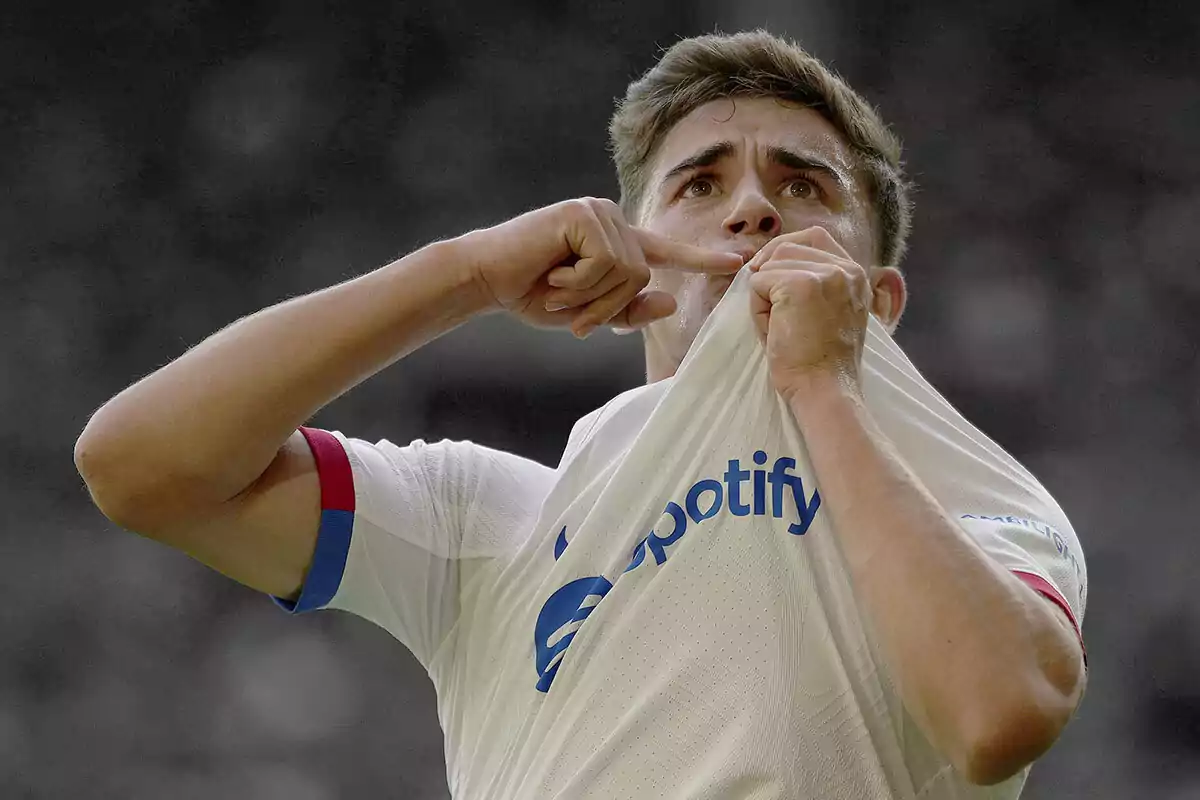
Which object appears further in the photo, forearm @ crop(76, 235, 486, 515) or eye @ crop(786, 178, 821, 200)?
eye @ crop(786, 178, 821, 200)

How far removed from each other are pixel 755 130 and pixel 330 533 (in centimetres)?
75

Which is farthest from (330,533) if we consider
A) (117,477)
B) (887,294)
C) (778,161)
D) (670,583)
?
(887,294)

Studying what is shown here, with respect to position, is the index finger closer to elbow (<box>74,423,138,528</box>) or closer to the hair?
the hair

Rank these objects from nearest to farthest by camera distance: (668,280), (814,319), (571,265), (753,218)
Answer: (814,319), (571,265), (753,218), (668,280)

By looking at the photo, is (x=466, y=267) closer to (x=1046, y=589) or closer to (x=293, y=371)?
(x=293, y=371)

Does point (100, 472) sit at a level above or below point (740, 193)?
below

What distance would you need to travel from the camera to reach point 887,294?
1742 mm

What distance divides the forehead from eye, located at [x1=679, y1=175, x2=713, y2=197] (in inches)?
1.5

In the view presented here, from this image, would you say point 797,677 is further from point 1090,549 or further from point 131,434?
point 1090,549

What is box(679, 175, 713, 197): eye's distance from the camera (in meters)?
1.62

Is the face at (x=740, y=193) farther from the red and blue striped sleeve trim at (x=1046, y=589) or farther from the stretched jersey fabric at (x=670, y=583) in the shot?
the red and blue striped sleeve trim at (x=1046, y=589)

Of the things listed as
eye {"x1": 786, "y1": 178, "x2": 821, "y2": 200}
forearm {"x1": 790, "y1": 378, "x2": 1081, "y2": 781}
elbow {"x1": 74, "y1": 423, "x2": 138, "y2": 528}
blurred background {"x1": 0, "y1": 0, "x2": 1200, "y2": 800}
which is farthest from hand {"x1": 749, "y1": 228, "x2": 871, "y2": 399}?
blurred background {"x1": 0, "y1": 0, "x2": 1200, "y2": 800}

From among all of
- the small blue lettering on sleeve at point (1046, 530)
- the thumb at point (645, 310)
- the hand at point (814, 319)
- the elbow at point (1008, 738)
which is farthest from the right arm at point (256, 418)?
the elbow at point (1008, 738)

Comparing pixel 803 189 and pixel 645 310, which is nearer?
pixel 645 310
